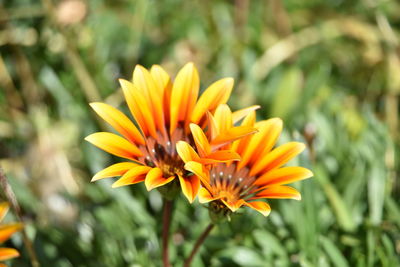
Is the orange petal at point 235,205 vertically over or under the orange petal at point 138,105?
under

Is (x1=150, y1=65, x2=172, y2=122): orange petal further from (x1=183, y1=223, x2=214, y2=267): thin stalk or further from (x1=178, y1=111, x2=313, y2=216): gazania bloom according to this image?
(x1=183, y1=223, x2=214, y2=267): thin stalk

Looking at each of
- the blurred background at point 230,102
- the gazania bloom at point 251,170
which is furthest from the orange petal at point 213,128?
the blurred background at point 230,102

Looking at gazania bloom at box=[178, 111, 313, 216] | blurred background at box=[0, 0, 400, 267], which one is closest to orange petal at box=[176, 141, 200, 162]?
gazania bloom at box=[178, 111, 313, 216]

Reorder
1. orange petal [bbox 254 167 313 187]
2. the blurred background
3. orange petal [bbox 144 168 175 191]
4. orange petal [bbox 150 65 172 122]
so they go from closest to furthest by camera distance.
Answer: orange petal [bbox 144 168 175 191] → orange petal [bbox 254 167 313 187] → orange petal [bbox 150 65 172 122] → the blurred background

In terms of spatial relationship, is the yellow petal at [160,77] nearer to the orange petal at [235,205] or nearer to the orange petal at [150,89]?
the orange petal at [150,89]

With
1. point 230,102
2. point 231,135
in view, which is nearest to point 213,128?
point 231,135

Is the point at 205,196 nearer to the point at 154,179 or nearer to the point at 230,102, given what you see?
the point at 154,179
